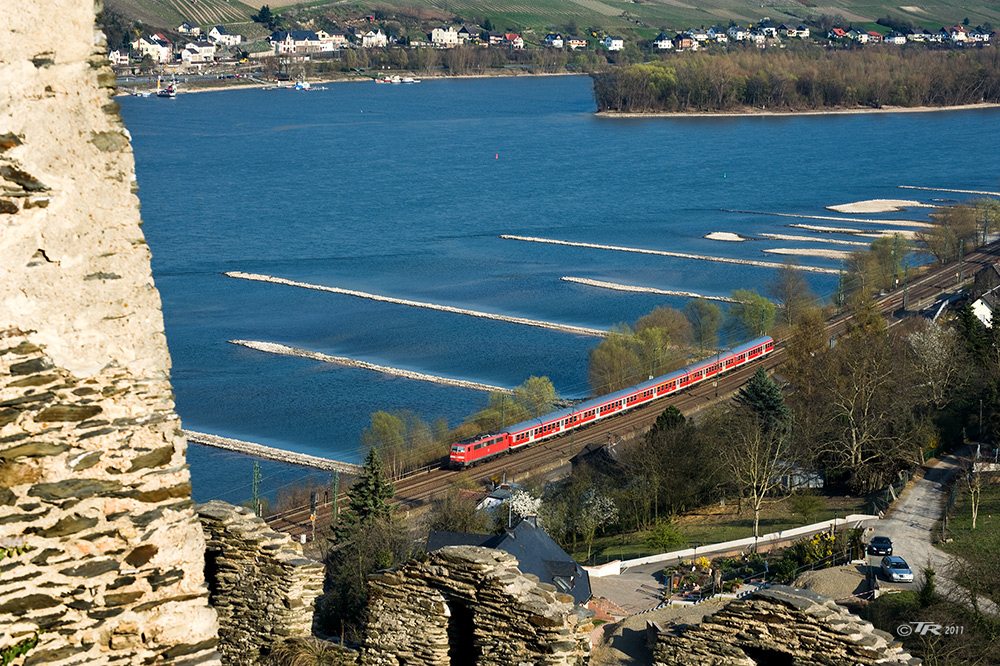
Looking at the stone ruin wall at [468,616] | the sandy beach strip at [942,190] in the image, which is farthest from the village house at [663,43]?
the stone ruin wall at [468,616]

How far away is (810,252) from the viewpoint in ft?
181

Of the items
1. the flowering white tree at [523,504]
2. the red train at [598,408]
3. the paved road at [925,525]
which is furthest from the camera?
the red train at [598,408]

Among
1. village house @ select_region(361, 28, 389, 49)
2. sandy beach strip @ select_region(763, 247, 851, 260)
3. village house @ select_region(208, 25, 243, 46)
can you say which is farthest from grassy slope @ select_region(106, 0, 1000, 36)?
sandy beach strip @ select_region(763, 247, 851, 260)

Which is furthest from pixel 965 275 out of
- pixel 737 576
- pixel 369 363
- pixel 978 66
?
pixel 978 66

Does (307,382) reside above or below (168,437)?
below

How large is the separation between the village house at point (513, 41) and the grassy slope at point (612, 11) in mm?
2478

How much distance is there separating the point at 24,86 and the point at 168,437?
1066mm

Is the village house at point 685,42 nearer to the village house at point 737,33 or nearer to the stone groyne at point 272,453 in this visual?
the village house at point 737,33

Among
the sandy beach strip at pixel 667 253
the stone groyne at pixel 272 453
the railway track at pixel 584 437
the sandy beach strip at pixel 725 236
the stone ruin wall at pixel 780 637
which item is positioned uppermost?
the stone ruin wall at pixel 780 637

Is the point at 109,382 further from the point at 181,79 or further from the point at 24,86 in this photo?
the point at 181,79

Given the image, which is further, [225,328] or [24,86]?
[225,328]

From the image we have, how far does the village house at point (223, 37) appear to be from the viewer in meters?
156

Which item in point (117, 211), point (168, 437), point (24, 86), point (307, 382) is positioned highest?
point (24, 86)

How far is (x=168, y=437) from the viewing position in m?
3.57
